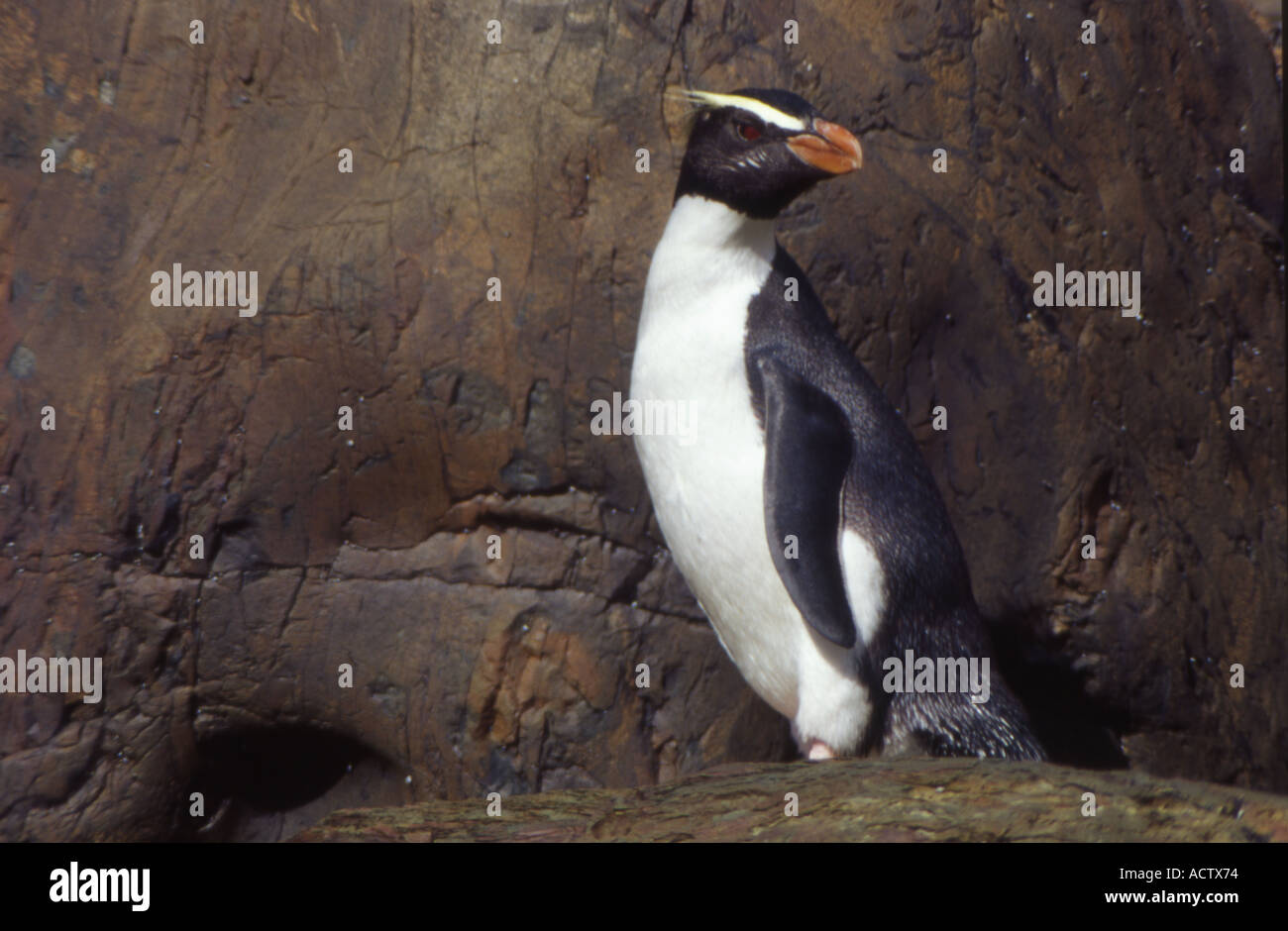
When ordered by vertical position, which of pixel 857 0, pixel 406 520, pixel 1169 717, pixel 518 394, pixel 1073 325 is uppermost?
pixel 857 0

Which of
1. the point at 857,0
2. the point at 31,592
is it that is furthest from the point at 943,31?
the point at 31,592

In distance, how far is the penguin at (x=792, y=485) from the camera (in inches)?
95.6

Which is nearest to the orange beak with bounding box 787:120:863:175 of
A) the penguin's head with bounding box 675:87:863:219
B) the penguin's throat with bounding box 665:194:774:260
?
the penguin's head with bounding box 675:87:863:219

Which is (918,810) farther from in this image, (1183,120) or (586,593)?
(1183,120)

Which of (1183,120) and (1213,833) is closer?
(1213,833)

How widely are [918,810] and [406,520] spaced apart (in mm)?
1705

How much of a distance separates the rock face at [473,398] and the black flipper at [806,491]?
78 centimetres

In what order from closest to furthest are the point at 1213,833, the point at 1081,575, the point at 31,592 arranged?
the point at 1213,833, the point at 31,592, the point at 1081,575

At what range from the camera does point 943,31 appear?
11.3ft

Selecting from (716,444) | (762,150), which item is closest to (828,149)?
(762,150)

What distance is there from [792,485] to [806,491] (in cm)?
3
